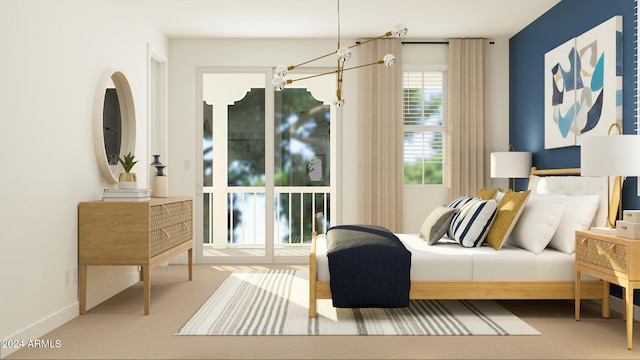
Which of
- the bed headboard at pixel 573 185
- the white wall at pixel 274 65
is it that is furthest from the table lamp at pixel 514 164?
the white wall at pixel 274 65

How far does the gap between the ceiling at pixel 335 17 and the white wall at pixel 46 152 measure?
43.4 inches

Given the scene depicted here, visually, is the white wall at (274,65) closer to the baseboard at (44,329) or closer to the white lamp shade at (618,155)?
the baseboard at (44,329)

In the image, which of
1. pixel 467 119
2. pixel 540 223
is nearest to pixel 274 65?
pixel 467 119

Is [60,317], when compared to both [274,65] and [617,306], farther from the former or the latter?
[617,306]

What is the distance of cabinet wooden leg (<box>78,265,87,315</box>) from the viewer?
3.95 meters

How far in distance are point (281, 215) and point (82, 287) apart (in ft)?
10.9

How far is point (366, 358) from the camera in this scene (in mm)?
2979

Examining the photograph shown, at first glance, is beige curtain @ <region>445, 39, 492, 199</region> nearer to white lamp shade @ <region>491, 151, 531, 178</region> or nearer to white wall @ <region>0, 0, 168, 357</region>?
white lamp shade @ <region>491, 151, 531, 178</region>

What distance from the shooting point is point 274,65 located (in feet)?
21.4

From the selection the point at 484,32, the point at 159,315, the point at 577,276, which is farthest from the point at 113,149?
the point at 484,32

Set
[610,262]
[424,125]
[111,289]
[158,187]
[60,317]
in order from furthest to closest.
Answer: [424,125] → [158,187] → [111,289] → [60,317] → [610,262]

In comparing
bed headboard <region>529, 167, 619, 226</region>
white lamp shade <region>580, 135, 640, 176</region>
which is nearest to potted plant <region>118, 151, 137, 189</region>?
white lamp shade <region>580, 135, 640, 176</region>

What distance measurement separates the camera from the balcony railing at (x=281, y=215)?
6914mm

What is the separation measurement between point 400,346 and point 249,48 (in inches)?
176
